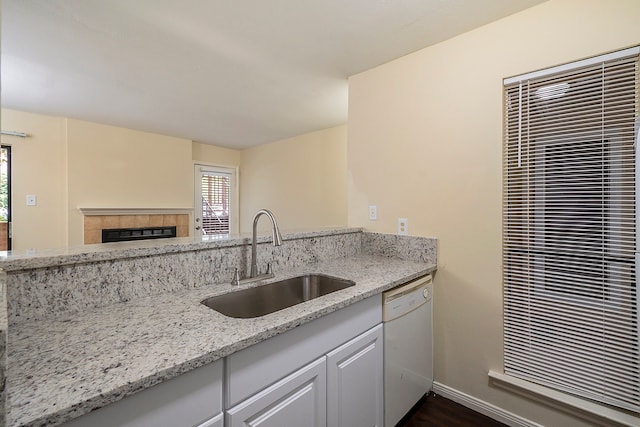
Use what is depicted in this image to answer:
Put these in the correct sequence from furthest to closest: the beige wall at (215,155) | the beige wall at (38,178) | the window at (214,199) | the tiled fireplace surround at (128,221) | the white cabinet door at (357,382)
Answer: the window at (214,199) → the beige wall at (215,155) → the tiled fireplace surround at (128,221) → the beige wall at (38,178) → the white cabinet door at (357,382)

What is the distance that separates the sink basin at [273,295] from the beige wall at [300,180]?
75.4 inches

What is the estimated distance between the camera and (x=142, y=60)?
7.23ft

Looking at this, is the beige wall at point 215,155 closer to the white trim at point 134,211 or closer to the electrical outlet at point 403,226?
the white trim at point 134,211

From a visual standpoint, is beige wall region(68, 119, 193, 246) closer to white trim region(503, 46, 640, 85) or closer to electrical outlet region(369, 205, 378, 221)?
electrical outlet region(369, 205, 378, 221)

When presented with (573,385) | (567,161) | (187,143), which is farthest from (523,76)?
(187,143)

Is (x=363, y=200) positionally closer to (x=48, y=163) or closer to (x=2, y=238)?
(x=48, y=163)

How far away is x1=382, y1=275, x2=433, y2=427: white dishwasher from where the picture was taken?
1509 mm

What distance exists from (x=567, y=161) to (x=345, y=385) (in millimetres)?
1549

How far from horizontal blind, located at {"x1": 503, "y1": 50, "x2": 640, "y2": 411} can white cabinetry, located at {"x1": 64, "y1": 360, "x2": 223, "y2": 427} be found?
1596 mm

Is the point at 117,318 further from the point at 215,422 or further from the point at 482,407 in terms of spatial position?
the point at 482,407

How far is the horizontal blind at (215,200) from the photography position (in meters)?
5.32

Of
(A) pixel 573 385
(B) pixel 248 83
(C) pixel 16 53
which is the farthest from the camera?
(B) pixel 248 83

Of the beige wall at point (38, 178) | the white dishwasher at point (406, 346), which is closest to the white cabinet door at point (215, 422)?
the white dishwasher at point (406, 346)

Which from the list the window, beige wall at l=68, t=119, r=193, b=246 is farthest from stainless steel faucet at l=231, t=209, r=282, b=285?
the window
